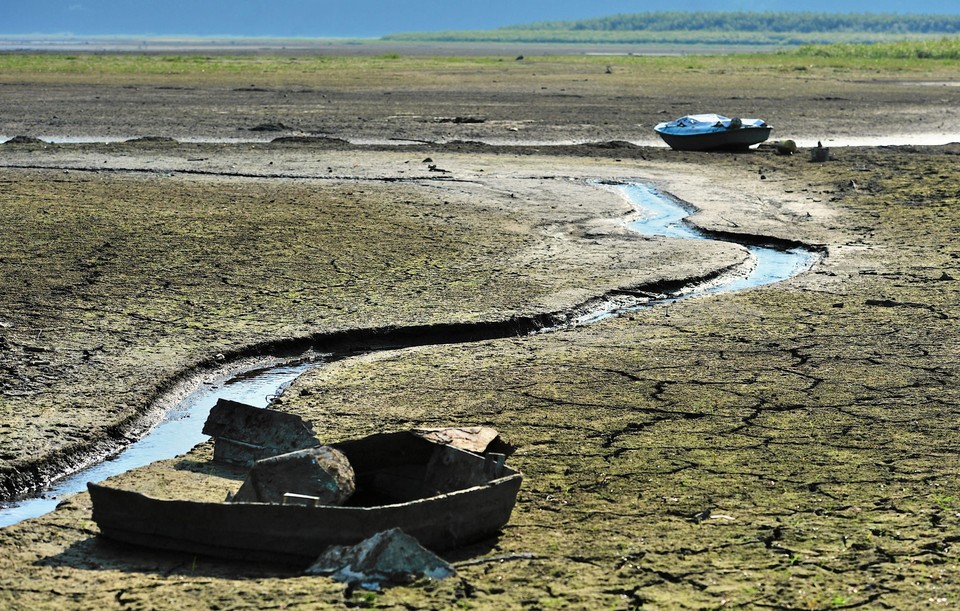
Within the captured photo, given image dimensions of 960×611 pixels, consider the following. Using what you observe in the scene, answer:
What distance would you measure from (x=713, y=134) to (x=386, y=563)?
16.1 meters

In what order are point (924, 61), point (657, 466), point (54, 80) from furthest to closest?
point (924, 61) → point (54, 80) → point (657, 466)

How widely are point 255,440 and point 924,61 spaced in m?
55.7

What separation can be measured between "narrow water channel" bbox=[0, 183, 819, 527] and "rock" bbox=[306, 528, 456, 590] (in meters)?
1.53

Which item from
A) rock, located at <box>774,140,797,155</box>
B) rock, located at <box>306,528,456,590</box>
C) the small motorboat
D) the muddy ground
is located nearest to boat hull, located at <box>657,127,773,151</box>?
the small motorboat

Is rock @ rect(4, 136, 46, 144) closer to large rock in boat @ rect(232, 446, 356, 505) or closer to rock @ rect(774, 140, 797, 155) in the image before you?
rock @ rect(774, 140, 797, 155)

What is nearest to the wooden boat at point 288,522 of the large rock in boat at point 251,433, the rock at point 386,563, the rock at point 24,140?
the rock at point 386,563

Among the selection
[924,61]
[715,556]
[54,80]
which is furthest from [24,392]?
[924,61]

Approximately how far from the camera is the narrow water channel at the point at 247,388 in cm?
562

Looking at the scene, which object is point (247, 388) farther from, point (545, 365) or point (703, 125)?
point (703, 125)

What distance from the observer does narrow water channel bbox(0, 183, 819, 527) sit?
18.4ft

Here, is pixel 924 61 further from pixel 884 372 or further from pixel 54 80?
pixel 884 372

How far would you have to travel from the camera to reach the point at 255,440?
585 centimetres

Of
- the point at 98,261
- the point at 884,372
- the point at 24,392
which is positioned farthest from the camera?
the point at 98,261

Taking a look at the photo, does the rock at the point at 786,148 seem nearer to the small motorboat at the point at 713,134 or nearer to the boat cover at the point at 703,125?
the small motorboat at the point at 713,134
